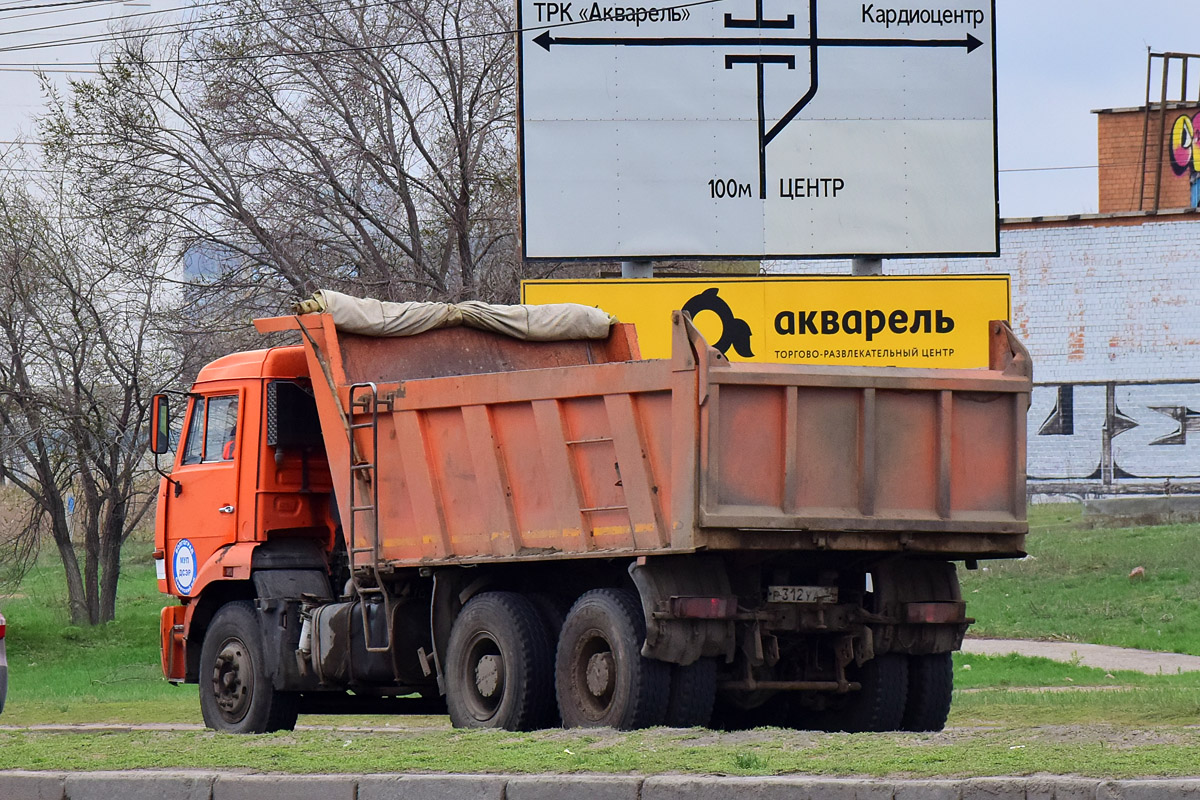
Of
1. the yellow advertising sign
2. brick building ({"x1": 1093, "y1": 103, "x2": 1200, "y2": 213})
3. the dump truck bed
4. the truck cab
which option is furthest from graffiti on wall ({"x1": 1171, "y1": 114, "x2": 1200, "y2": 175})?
the dump truck bed

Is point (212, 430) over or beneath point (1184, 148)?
beneath

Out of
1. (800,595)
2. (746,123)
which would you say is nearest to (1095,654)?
(746,123)

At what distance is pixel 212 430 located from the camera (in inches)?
543

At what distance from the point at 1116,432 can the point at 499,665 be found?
27.8 m

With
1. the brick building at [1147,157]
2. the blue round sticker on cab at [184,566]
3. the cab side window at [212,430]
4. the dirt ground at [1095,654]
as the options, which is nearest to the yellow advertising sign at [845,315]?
the dirt ground at [1095,654]

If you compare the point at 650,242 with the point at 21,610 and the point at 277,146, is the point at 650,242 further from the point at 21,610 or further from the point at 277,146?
the point at 21,610

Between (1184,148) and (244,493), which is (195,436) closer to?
(244,493)

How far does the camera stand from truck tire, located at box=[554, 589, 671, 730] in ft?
32.6

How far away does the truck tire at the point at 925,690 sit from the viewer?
1114 centimetres

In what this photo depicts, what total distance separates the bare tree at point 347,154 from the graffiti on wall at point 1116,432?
17.5 m

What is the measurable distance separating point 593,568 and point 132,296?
18271mm

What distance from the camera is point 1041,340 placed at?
36844 mm

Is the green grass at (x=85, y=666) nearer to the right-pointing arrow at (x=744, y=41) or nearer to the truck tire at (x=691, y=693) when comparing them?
Result: the right-pointing arrow at (x=744, y=41)

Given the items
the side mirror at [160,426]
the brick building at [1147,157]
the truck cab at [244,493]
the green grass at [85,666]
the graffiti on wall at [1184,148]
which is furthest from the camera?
the graffiti on wall at [1184,148]
